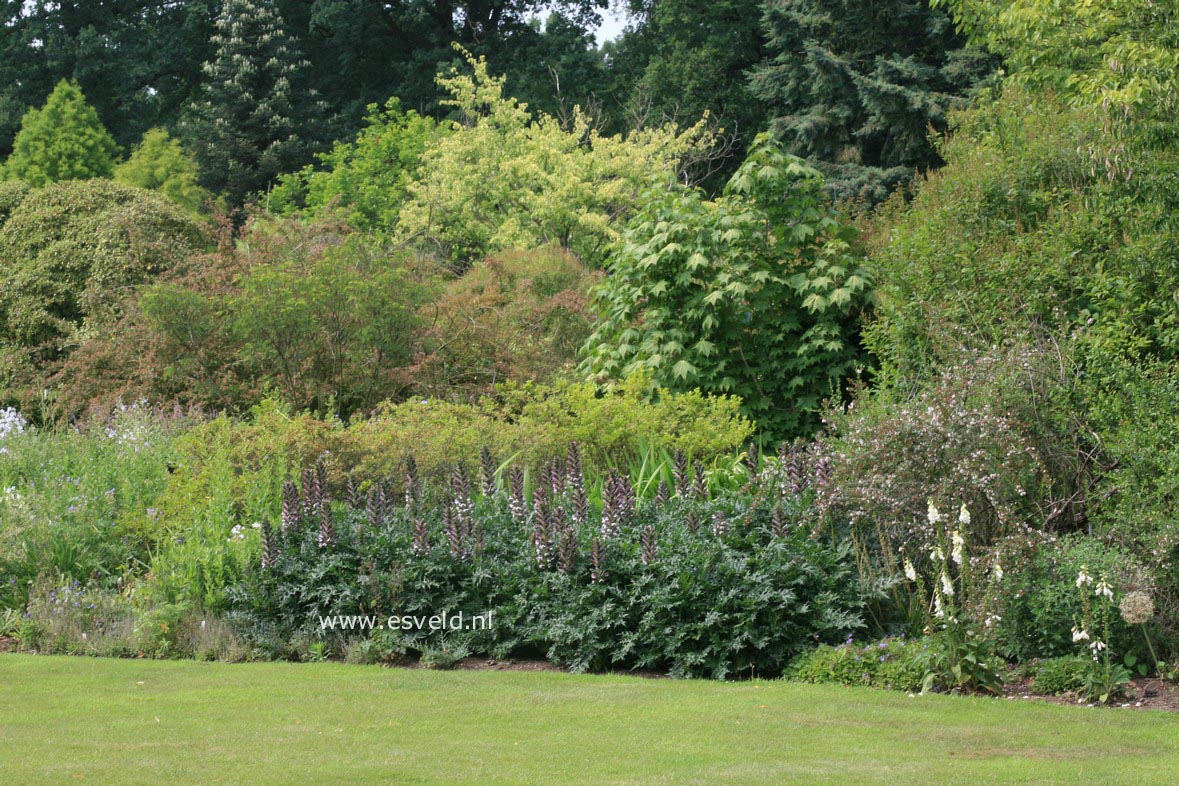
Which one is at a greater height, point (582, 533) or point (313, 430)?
point (313, 430)

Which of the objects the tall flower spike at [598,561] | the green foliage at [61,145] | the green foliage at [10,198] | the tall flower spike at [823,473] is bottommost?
the tall flower spike at [598,561]

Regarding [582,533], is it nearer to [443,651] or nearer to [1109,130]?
[443,651]

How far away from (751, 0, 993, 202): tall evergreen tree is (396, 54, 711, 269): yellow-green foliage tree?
4.45m

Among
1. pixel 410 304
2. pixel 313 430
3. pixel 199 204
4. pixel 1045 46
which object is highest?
pixel 199 204

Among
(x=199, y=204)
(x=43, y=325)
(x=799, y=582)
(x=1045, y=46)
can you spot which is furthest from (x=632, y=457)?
(x=199, y=204)

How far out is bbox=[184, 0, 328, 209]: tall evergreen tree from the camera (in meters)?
34.2

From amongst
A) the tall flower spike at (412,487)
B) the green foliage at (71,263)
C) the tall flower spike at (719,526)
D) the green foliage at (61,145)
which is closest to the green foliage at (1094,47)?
the tall flower spike at (719,526)

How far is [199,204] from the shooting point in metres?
31.9

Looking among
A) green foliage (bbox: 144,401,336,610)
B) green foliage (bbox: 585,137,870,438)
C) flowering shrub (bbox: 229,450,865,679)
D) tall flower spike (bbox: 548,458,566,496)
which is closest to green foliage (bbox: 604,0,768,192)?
green foliage (bbox: 585,137,870,438)

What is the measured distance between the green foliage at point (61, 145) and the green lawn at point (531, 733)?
93.9 ft

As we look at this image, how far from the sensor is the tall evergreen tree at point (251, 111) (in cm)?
3422

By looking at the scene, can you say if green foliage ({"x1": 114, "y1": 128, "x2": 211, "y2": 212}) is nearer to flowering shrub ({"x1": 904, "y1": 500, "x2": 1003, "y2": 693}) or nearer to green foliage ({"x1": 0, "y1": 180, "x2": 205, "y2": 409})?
green foliage ({"x1": 0, "y1": 180, "x2": 205, "y2": 409})

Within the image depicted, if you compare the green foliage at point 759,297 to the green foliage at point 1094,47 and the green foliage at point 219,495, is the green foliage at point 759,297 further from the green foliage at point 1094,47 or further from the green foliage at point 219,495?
the green foliage at point 219,495

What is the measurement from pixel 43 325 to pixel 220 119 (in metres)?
19.3
